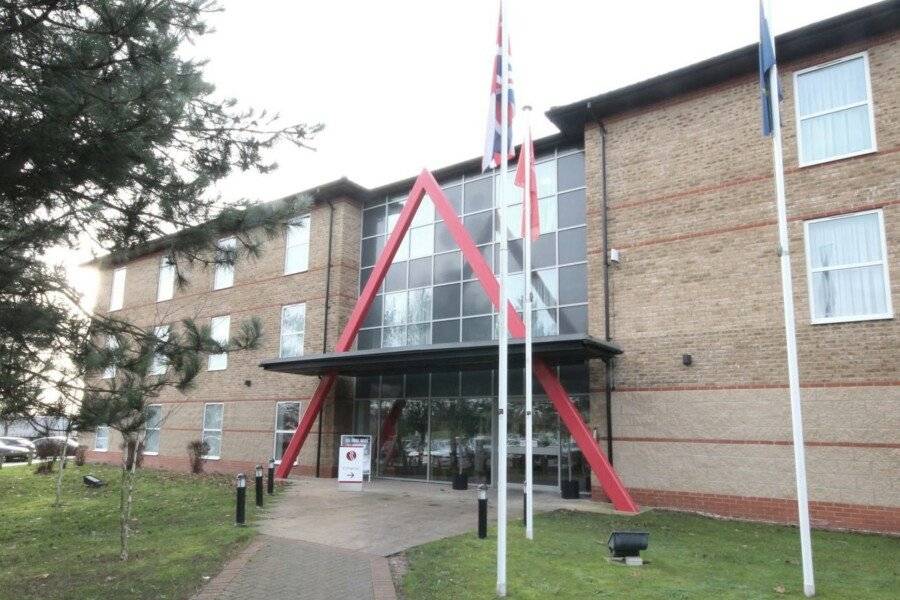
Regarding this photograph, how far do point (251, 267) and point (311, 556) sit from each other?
15742 millimetres

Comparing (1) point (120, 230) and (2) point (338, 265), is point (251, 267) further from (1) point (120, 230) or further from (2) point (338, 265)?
(1) point (120, 230)

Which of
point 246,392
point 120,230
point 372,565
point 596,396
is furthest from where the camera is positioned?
point 246,392

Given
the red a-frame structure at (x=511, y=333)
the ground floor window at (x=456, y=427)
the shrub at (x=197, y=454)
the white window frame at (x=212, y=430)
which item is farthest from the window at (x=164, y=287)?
the ground floor window at (x=456, y=427)

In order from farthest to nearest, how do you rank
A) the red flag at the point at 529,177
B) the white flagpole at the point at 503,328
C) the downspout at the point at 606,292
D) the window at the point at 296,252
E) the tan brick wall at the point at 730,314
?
the window at the point at 296,252, the downspout at the point at 606,292, the tan brick wall at the point at 730,314, the red flag at the point at 529,177, the white flagpole at the point at 503,328

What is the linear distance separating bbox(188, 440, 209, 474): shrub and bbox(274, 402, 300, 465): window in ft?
10.2

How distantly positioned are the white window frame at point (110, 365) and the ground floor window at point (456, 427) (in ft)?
38.0

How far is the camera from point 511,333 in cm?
1459

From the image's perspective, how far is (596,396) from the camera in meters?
14.7

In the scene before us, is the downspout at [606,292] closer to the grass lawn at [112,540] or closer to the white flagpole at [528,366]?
the white flagpole at [528,366]

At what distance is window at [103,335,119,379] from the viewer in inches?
238

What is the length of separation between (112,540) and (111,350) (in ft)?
21.7

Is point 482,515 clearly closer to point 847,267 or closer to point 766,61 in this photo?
point 766,61

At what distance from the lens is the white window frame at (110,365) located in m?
6.05

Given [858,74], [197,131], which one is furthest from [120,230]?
[858,74]
